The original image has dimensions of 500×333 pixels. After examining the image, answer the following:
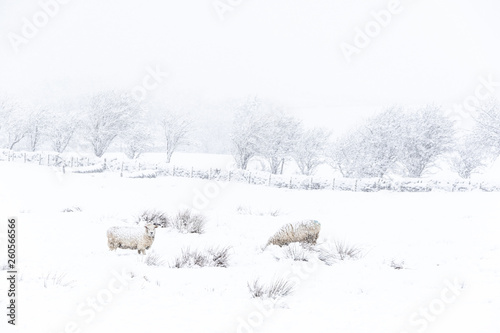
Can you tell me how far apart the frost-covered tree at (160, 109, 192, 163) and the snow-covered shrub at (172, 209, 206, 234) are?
1473 inches

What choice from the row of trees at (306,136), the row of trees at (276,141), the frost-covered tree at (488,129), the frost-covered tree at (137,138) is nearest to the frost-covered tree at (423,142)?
the row of trees at (306,136)

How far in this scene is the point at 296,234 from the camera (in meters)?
8.27

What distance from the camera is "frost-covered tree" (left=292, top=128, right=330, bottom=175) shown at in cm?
4291

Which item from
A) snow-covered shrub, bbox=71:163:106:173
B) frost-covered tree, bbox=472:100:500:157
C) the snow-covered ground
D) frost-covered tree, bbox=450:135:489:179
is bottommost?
the snow-covered ground

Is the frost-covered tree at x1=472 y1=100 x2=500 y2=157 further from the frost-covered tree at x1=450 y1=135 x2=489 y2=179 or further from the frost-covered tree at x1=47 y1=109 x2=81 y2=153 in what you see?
the frost-covered tree at x1=47 y1=109 x2=81 y2=153

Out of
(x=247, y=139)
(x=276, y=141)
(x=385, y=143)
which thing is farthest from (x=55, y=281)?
(x=276, y=141)

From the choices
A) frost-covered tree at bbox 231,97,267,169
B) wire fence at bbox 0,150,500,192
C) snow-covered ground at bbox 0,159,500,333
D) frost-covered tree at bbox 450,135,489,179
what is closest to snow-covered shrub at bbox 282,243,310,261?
snow-covered ground at bbox 0,159,500,333

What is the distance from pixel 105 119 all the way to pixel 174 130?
407 inches

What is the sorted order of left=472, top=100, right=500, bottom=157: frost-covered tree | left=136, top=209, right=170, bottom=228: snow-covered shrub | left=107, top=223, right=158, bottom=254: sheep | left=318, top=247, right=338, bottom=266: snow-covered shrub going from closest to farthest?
left=318, top=247, right=338, bottom=266: snow-covered shrub < left=107, top=223, right=158, bottom=254: sheep < left=136, top=209, right=170, bottom=228: snow-covered shrub < left=472, top=100, right=500, bottom=157: frost-covered tree

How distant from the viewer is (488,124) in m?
32.5

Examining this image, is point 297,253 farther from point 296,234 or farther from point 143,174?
point 143,174

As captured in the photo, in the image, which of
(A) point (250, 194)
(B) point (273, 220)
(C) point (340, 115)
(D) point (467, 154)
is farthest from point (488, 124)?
(C) point (340, 115)

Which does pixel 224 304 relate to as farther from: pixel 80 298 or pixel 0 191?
pixel 0 191

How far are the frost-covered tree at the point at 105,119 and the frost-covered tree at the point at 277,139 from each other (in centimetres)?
1623
